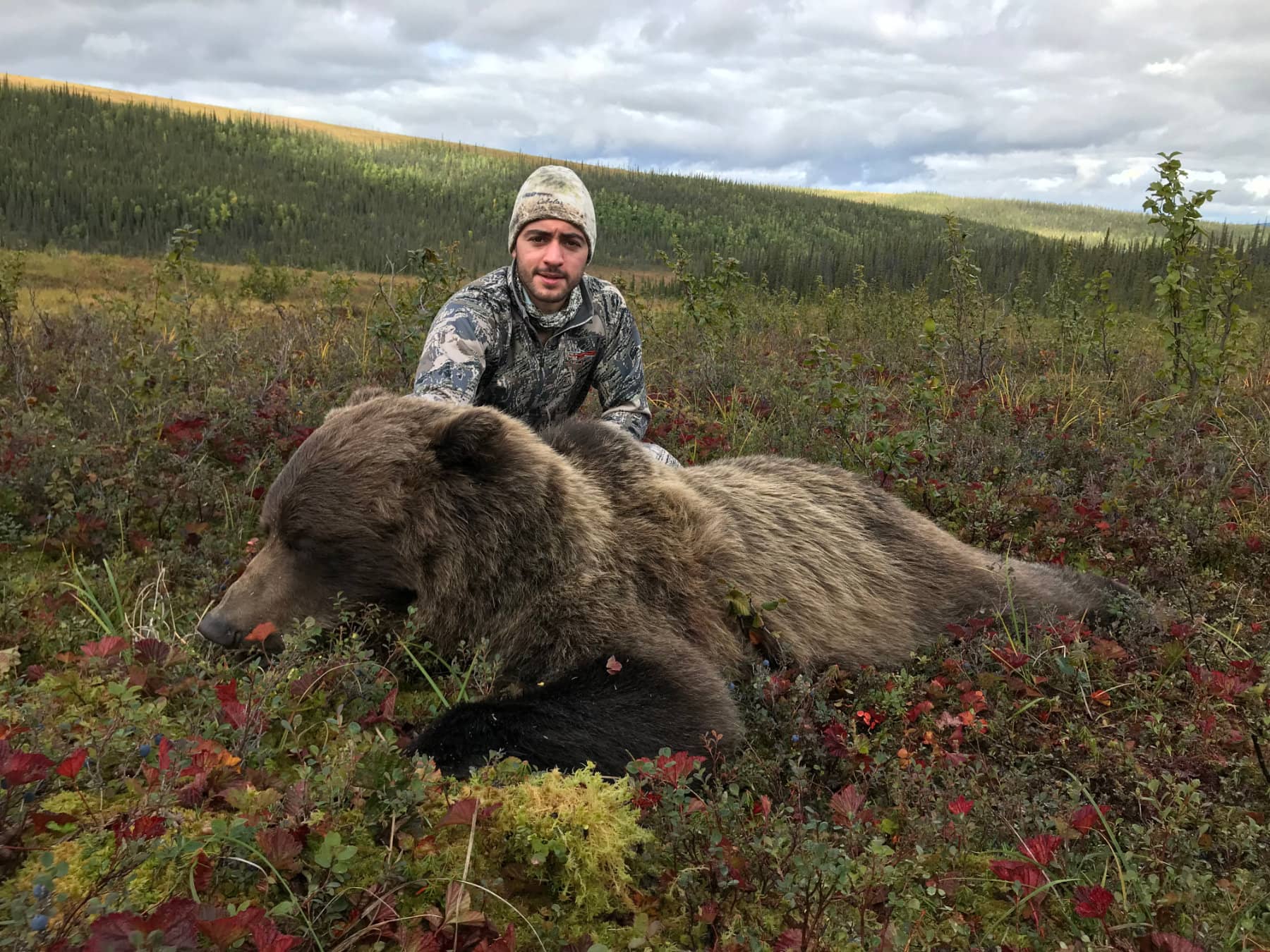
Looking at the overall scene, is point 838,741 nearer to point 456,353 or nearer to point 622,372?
point 456,353

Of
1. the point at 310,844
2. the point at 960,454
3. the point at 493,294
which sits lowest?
the point at 310,844

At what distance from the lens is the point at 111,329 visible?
26.0 ft

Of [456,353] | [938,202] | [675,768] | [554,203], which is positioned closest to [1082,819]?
[675,768]

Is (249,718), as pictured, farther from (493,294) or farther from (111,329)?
(111,329)

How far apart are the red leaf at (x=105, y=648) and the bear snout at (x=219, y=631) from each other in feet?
1.51

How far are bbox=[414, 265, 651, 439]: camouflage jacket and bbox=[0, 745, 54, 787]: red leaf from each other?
2666 millimetres

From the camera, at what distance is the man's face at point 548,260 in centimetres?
493

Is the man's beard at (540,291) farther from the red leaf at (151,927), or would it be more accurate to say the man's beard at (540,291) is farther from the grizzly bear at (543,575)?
the red leaf at (151,927)

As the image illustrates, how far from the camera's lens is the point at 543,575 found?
9.98 feet

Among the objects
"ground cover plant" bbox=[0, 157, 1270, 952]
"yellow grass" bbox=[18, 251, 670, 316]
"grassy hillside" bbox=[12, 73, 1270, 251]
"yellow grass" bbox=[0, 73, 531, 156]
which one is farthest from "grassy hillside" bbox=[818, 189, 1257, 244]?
"ground cover plant" bbox=[0, 157, 1270, 952]

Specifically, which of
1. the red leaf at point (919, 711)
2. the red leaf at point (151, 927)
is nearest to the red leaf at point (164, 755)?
the red leaf at point (151, 927)

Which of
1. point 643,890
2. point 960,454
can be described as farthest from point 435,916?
point 960,454

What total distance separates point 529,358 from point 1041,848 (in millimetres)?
4013

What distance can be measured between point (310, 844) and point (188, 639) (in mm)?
1779
